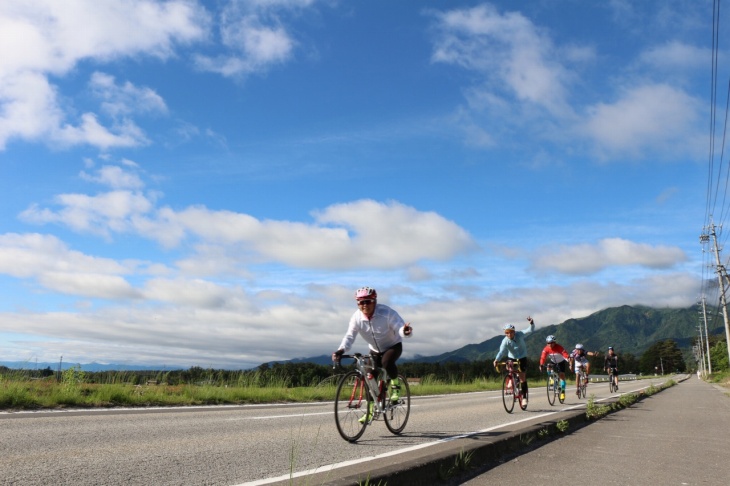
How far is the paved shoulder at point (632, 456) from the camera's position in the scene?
5.49m

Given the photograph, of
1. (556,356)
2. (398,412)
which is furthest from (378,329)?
(556,356)

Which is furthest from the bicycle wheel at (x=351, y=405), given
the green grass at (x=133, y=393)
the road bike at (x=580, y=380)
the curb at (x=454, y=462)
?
the road bike at (x=580, y=380)

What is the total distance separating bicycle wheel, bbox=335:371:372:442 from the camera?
22.5ft

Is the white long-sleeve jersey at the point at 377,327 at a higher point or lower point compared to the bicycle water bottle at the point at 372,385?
higher

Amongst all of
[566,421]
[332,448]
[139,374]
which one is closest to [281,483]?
[332,448]

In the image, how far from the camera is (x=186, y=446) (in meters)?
6.41

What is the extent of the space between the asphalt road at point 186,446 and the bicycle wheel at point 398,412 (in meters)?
0.17

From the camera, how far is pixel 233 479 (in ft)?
15.2

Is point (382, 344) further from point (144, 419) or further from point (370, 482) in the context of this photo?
point (144, 419)

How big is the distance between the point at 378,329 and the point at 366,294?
515 millimetres

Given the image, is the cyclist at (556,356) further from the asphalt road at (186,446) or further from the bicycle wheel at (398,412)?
the bicycle wheel at (398,412)

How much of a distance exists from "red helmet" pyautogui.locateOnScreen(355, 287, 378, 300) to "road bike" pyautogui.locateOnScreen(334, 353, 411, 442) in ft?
2.44

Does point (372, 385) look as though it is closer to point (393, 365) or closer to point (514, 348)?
point (393, 365)

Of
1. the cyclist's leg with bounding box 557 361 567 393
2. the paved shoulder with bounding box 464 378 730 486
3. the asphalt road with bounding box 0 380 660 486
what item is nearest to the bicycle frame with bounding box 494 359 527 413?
the paved shoulder with bounding box 464 378 730 486
